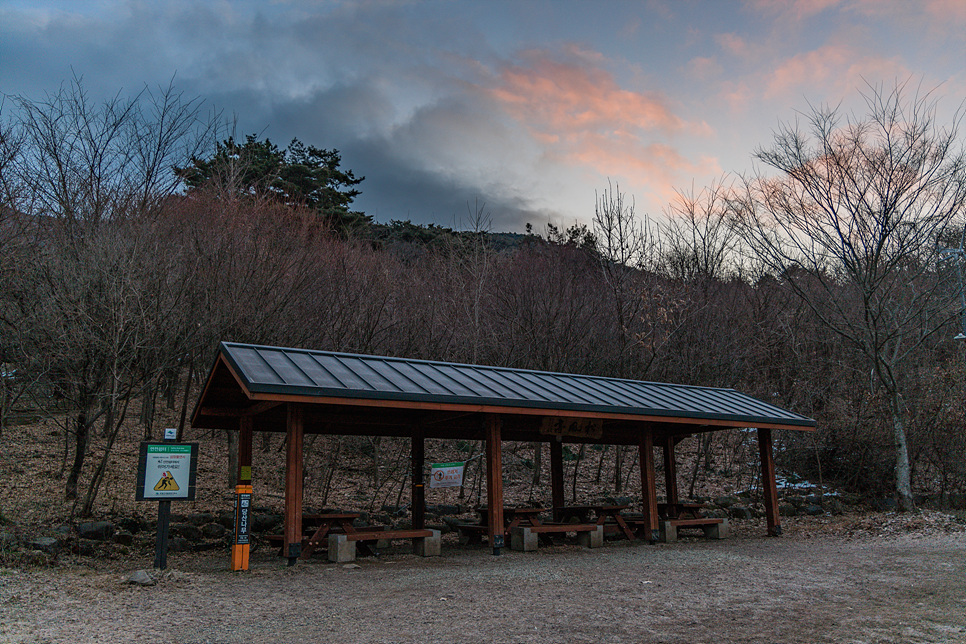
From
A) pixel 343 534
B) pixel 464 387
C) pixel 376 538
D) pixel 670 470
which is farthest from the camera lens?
pixel 670 470

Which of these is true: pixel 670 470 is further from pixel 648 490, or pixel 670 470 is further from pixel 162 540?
pixel 162 540

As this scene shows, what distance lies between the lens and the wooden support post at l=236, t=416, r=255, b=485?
27.0 ft

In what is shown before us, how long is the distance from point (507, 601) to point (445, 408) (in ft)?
8.80

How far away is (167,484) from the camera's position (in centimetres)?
756

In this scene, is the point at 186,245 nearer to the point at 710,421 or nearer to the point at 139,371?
the point at 139,371

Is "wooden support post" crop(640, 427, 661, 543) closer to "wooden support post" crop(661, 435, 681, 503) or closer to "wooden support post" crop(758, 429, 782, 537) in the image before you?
"wooden support post" crop(661, 435, 681, 503)

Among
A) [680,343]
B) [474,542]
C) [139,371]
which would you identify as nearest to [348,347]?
[139,371]

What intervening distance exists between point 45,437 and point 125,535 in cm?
625

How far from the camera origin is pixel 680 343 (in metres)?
20.0

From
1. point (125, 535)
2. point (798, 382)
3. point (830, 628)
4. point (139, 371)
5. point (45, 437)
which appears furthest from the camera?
point (798, 382)

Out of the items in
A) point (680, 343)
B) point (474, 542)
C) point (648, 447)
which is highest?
point (680, 343)

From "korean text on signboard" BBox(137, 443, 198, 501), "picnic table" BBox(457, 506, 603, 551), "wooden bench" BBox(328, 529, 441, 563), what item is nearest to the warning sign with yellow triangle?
"korean text on signboard" BBox(137, 443, 198, 501)

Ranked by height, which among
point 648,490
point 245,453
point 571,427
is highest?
point 571,427

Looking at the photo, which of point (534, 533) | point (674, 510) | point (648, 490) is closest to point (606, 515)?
point (648, 490)
